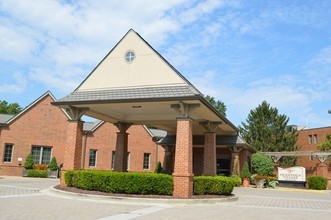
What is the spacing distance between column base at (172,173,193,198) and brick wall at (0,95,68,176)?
2060 cm

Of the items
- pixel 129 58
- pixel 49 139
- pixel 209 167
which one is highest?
pixel 129 58

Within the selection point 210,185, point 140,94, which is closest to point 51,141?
point 140,94

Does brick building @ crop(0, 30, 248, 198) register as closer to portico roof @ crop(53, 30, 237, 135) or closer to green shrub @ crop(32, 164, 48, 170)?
portico roof @ crop(53, 30, 237, 135)

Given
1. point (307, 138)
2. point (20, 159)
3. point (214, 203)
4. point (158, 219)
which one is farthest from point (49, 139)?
point (307, 138)

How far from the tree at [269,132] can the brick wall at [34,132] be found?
26.7m

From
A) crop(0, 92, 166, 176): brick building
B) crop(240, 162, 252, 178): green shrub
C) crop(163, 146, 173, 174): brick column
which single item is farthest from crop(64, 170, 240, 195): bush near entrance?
crop(0, 92, 166, 176): brick building

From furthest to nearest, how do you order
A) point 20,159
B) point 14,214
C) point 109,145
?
point 109,145 → point 20,159 → point 14,214

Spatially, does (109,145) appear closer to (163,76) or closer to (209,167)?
(209,167)

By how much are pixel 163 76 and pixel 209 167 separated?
7.22 m

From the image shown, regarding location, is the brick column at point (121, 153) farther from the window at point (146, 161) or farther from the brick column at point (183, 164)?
the window at point (146, 161)

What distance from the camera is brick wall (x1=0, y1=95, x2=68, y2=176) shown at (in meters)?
29.9

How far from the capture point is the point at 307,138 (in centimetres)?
4878

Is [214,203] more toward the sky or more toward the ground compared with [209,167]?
more toward the ground

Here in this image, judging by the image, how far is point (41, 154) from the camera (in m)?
31.6
